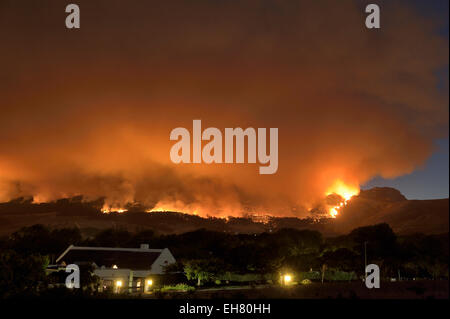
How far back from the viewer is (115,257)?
83.5 meters

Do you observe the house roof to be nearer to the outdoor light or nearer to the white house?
the white house

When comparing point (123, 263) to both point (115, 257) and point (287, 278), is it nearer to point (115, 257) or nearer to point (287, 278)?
point (115, 257)

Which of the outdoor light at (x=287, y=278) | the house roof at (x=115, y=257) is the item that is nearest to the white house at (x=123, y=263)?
the house roof at (x=115, y=257)

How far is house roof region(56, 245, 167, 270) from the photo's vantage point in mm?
81500

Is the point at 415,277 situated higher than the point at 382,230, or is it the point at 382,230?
the point at 382,230

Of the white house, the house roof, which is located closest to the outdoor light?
the white house

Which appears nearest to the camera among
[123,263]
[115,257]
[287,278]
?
[287,278]

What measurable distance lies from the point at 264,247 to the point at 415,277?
1128 inches

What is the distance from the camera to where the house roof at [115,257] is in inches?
3209

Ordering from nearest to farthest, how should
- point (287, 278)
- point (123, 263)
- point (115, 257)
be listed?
1. point (287, 278)
2. point (123, 263)
3. point (115, 257)

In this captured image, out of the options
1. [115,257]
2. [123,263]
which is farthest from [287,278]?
[115,257]
